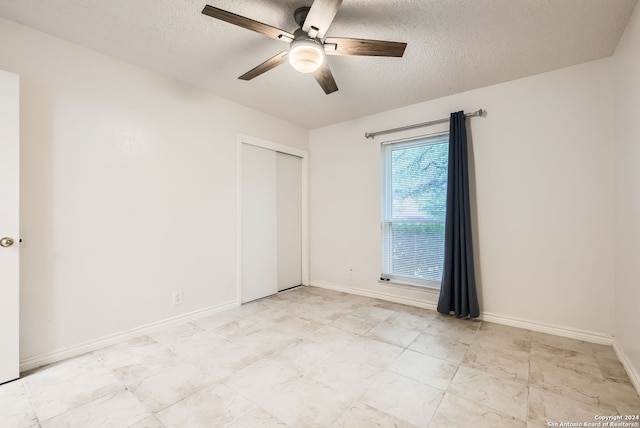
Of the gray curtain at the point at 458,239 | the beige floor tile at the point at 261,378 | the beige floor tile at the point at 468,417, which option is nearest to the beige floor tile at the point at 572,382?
the beige floor tile at the point at 468,417

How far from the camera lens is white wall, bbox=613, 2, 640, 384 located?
1.81 meters

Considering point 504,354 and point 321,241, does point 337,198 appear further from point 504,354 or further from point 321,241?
point 504,354

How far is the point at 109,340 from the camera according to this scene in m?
2.35

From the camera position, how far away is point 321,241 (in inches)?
169

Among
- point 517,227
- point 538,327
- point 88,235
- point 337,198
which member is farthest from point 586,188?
point 88,235

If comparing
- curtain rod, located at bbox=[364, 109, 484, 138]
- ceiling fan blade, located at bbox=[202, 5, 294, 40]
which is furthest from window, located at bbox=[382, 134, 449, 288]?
ceiling fan blade, located at bbox=[202, 5, 294, 40]

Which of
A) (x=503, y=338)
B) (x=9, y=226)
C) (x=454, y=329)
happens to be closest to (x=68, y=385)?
(x=9, y=226)

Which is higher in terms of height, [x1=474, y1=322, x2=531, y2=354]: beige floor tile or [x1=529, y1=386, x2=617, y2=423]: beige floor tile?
[x1=474, y1=322, x2=531, y2=354]: beige floor tile

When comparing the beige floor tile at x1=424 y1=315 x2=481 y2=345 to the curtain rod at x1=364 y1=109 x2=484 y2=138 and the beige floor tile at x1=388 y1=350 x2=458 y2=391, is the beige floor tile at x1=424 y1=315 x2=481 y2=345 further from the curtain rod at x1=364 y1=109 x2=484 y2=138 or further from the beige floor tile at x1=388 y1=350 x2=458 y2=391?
the curtain rod at x1=364 y1=109 x2=484 y2=138

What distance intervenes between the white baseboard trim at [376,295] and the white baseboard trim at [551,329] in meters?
0.61

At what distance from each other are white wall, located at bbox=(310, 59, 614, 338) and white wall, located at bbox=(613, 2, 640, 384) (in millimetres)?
134

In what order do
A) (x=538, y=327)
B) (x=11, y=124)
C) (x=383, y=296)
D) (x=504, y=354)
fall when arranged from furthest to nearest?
(x=383, y=296), (x=538, y=327), (x=504, y=354), (x=11, y=124)

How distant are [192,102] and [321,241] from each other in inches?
98.0

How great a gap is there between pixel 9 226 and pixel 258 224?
7.26 ft
